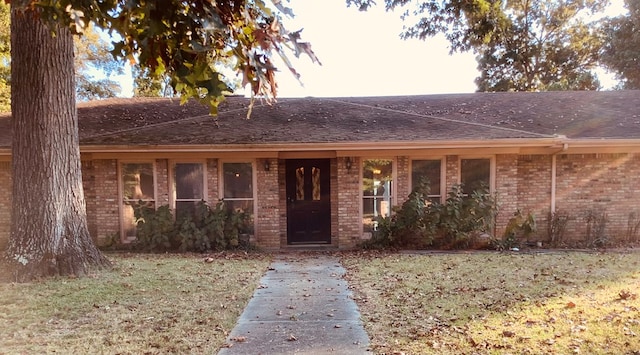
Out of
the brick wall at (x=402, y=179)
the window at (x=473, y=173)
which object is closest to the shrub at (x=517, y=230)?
the window at (x=473, y=173)

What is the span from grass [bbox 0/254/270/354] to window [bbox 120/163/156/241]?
2.59m

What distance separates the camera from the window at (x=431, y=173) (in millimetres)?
9367

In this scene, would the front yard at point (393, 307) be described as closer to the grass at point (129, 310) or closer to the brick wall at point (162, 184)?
the grass at point (129, 310)

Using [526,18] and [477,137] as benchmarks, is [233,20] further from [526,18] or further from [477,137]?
[526,18]

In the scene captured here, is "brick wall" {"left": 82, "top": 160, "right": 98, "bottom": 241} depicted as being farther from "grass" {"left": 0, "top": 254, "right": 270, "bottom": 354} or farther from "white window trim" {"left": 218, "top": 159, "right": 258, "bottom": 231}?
"grass" {"left": 0, "top": 254, "right": 270, "bottom": 354}

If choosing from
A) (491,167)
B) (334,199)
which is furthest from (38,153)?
(491,167)

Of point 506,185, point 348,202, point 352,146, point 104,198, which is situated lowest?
point 348,202

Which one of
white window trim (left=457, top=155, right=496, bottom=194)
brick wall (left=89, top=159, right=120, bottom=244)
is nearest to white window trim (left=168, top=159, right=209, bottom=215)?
brick wall (left=89, top=159, right=120, bottom=244)

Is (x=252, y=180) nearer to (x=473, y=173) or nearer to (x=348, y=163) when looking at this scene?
(x=348, y=163)

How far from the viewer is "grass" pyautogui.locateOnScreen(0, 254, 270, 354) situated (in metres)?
3.77

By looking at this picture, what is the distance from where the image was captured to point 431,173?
938 cm

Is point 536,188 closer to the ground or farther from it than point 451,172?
closer to the ground

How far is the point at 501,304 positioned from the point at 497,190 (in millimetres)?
4923

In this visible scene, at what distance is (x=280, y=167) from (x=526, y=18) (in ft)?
67.0
